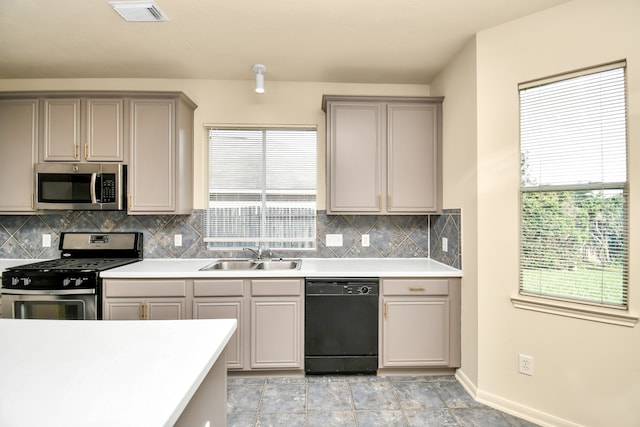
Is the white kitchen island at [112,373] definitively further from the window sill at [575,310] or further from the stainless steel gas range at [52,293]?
the window sill at [575,310]

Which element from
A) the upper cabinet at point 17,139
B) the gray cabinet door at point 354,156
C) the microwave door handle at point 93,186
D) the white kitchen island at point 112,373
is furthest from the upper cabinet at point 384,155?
the upper cabinet at point 17,139

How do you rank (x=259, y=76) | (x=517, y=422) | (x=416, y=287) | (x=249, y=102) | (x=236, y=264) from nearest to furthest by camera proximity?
(x=517, y=422), (x=416, y=287), (x=259, y=76), (x=236, y=264), (x=249, y=102)

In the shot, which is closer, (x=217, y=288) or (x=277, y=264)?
(x=217, y=288)

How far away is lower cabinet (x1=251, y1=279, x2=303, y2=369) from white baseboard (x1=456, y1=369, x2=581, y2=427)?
1.30 meters

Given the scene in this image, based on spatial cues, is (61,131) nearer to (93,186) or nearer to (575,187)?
(93,186)

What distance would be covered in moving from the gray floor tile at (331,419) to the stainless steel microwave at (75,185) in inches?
89.8

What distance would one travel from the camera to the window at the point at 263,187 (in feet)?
9.83

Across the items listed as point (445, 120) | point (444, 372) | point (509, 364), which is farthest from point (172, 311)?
point (445, 120)

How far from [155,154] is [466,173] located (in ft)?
8.58

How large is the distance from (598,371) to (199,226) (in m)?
3.20

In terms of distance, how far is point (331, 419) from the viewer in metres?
1.94

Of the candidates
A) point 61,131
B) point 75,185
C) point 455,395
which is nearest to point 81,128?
point 61,131

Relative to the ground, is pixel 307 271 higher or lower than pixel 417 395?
higher

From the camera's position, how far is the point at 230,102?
2.95 meters
